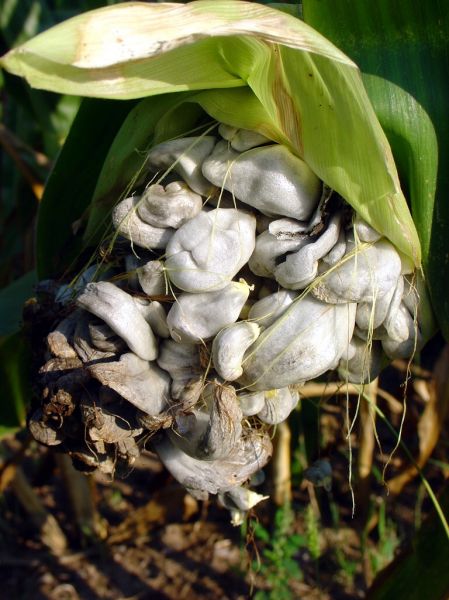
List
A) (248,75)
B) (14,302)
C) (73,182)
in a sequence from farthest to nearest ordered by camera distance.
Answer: (14,302) → (73,182) → (248,75)

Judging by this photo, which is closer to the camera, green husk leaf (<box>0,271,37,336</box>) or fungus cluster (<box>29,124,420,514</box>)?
fungus cluster (<box>29,124,420,514</box>)

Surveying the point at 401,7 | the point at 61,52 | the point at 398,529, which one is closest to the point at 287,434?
the point at 398,529

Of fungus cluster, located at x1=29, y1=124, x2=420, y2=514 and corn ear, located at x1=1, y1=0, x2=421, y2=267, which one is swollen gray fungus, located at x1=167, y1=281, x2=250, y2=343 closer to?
fungus cluster, located at x1=29, y1=124, x2=420, y2=514

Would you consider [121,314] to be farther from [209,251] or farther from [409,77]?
[409,77]

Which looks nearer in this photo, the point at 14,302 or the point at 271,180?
the point at 271,180

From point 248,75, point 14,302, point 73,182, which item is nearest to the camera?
point 248,75

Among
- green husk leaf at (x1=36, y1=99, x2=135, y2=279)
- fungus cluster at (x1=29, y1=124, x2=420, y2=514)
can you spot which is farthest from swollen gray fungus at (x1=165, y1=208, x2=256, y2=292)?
green husk leaf at (x1=36, y1=99, x2=135, y2=279)

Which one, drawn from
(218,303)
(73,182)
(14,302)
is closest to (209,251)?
(218,303)

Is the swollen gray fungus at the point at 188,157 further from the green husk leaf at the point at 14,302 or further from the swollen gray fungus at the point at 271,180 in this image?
the green husk leaf at the point at 14,302

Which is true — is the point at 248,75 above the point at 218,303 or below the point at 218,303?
above
